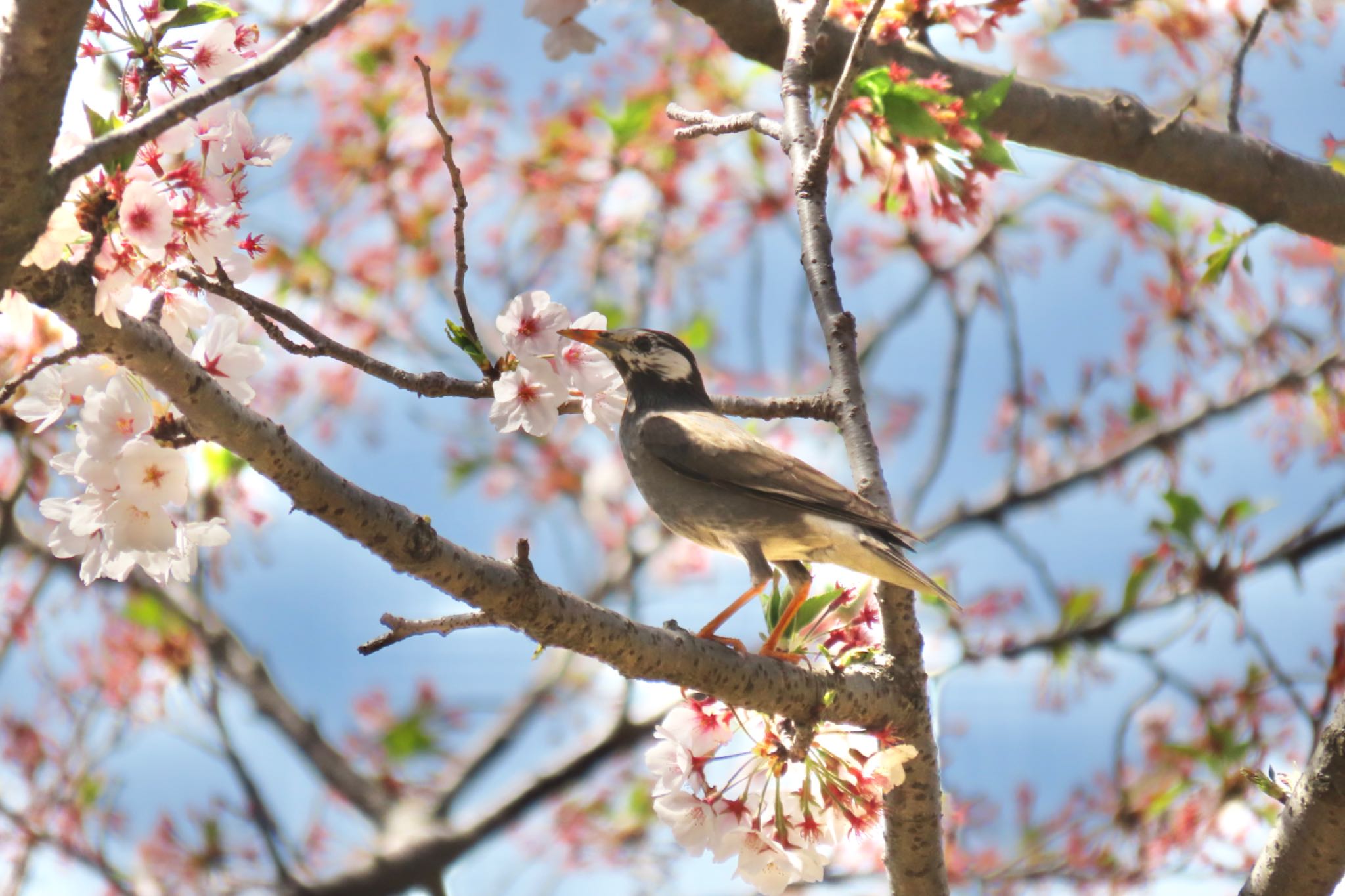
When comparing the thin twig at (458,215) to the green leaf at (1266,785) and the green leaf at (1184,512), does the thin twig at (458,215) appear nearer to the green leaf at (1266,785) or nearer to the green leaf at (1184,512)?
the green leaf at (1266,785)

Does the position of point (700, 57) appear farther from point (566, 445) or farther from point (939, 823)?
point (939, 823)

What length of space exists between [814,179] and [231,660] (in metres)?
5.82

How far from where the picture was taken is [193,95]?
2232mm

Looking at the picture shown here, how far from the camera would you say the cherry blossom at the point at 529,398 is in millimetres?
2957

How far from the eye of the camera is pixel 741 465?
427 cm

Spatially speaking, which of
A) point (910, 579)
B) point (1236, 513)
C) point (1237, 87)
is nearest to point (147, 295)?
point (910, 579)

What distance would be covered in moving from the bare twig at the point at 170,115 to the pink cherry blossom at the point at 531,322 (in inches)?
33.5

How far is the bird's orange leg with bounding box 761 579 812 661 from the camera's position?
10.8 feet

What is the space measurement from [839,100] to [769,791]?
6.70 ft

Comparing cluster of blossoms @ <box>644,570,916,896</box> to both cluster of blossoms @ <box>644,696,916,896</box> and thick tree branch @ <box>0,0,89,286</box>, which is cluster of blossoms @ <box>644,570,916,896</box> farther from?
thick tree branch @ <box>0,0,89,286</box>

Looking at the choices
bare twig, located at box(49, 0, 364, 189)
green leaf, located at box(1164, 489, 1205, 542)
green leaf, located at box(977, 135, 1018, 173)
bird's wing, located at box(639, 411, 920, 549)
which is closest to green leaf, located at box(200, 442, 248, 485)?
bird's wing, located at box(639, 411, 920, 549)

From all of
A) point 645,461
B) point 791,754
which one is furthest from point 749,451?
Answer: point 791,754

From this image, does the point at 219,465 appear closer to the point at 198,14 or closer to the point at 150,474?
the point at 198,14

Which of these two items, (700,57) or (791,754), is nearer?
(791,754)
